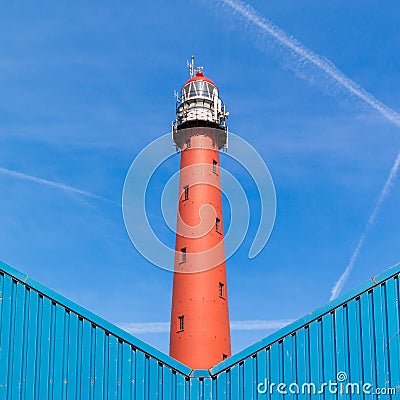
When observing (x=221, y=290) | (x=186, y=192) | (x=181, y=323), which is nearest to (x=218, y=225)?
(x=186, y=192)

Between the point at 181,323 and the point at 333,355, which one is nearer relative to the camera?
the point at 333,355

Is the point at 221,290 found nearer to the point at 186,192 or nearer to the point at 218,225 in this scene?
the point at 218,225

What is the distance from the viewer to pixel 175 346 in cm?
3741

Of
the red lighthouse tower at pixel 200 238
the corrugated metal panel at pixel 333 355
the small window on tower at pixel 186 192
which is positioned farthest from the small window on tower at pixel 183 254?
the corrugated metal panel at pixel 333 355

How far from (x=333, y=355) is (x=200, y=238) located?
2230cm

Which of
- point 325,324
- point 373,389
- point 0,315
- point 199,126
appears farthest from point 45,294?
point 199,126

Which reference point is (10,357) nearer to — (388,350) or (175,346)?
(388,350)

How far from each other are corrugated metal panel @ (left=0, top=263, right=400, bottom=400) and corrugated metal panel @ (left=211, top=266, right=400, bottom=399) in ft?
0.07

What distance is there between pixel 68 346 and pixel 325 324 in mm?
5459

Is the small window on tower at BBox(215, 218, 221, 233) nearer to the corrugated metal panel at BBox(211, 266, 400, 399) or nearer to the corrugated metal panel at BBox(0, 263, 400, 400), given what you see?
the corrugated metal panel at BBox(0, 263, 400, 400)

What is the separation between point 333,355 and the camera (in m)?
17.0

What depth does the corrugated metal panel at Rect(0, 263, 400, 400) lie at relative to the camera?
16766 mm

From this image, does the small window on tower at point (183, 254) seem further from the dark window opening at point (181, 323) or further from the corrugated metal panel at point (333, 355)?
the corrugated metal panel at point (333, 355)

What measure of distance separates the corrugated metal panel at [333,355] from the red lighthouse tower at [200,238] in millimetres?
18926
